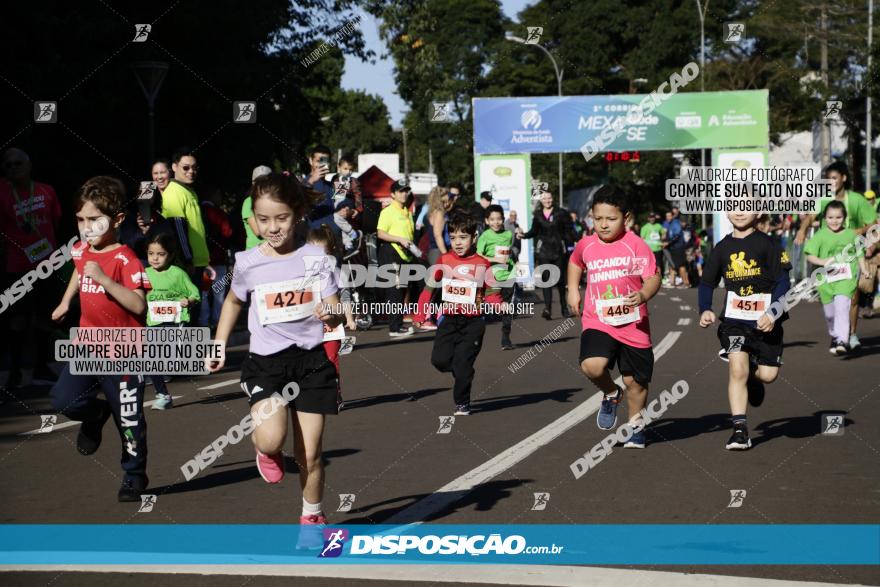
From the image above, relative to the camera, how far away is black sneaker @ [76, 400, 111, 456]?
312 inches

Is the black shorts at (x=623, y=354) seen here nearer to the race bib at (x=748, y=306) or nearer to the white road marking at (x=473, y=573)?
the race bib at (x=748, y=306)

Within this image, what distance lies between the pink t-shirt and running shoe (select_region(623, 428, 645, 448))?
59 centimetres

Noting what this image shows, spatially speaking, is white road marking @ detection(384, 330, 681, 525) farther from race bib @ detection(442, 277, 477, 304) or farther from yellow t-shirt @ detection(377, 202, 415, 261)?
yellow t-shirt @ detection(377, 202, 415, 261)

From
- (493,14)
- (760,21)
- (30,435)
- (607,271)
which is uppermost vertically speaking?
(493,14)

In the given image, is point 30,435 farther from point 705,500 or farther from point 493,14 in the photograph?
point 493,14

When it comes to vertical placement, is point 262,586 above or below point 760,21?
below

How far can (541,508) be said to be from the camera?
6863mm

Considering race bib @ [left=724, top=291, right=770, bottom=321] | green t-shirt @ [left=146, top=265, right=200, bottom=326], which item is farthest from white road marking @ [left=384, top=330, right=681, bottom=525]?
green t-shirt @ [left=146, top=265, right=200, bottom=326]

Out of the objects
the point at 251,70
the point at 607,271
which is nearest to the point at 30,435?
the point at 607,271

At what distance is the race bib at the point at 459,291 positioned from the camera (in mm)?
11109

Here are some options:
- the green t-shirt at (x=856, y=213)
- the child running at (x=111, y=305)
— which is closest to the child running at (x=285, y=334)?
the child running at (x=111, y=305)

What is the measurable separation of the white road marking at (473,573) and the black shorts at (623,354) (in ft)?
11.7

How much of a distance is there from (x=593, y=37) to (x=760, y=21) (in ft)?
102

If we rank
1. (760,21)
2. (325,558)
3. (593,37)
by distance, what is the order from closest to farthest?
(325,558) < (760,21) < (593,37)
